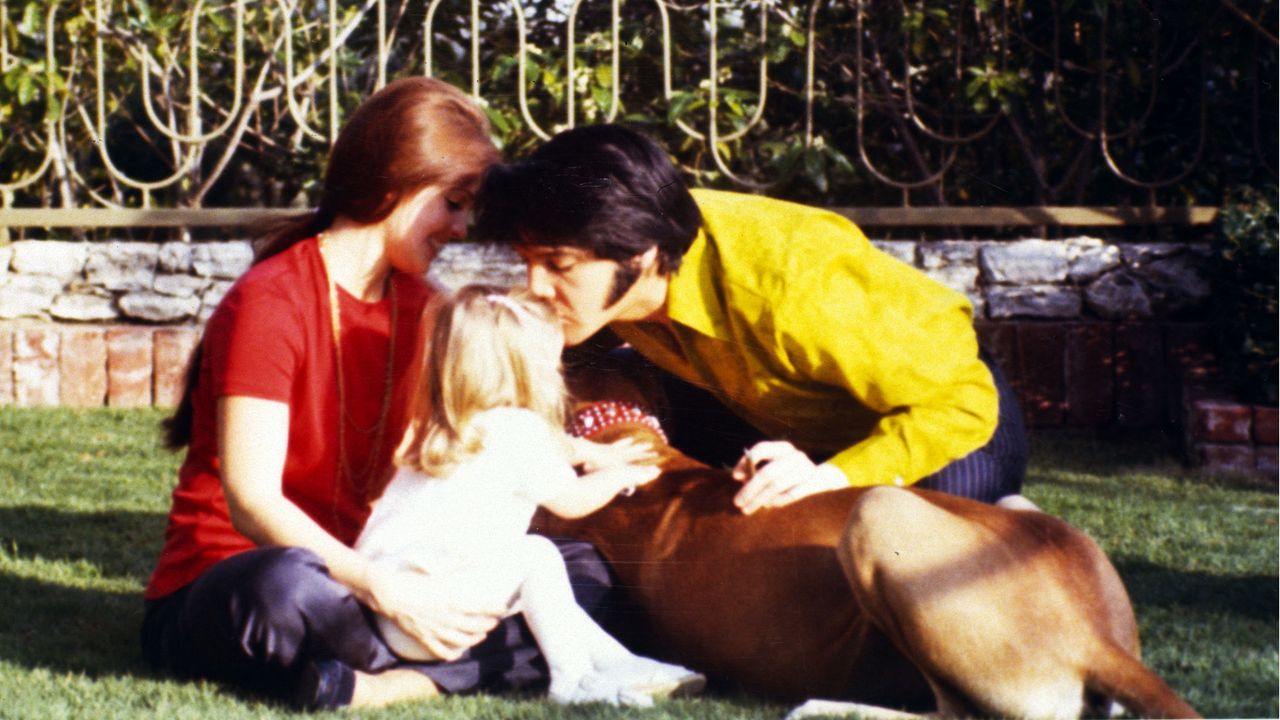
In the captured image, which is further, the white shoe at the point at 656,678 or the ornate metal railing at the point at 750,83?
the ornate metal railing at the point at 750,83

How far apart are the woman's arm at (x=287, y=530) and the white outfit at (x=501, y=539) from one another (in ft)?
0.12

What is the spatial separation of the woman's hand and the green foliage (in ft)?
9.94

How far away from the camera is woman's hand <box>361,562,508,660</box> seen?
2736 millimetres

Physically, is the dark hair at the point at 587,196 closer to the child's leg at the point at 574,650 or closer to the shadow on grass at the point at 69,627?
the child's leg at the point at 574,650

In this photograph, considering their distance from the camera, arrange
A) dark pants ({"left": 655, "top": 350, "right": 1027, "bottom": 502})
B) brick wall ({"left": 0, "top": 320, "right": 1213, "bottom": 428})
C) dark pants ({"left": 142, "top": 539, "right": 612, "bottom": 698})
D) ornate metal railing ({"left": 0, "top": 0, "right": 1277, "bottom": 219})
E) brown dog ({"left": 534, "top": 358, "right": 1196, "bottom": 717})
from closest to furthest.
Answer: brown dog ({"left": 534, "top": 358, "right": 1196, "bottom": 717}) → dark pants ({"left": 142, "top": 539, "right": 612, "bottom": 698}) → dark pants ({"left": 655, "top": 350, "right": 1027, "bottom": 502}) → brick wall ({"left": 0, "top": 320, "right": 1213, "bottom": 428}) → ornate metal railing ({"left": 0, "top": 0, "right": 1277, "bottom": 219})

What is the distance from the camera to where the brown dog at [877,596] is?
7.86 ft

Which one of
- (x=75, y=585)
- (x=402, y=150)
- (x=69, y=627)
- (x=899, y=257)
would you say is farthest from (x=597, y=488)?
(x=899, y=257)

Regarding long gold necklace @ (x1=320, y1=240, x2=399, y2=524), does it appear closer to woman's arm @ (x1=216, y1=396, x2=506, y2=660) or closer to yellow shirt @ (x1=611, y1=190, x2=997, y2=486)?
woman's arm @ (x1=216, y1=396, x2=506, y2=660)

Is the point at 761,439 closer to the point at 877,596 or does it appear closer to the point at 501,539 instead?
the point at 501,539

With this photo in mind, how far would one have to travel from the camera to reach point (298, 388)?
2.94 m

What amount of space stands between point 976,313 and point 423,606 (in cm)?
339

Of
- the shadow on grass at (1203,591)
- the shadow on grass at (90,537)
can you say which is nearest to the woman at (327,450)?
the shadow on grass at (90,537)

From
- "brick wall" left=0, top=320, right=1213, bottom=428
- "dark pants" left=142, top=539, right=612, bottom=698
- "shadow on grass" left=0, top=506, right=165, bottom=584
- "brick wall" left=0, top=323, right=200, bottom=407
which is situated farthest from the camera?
"brick wall" left=0, top=323, right=200, bottom=407

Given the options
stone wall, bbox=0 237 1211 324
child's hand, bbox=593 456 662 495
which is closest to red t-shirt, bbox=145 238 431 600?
child's hand, bbox=593 456 662 495
